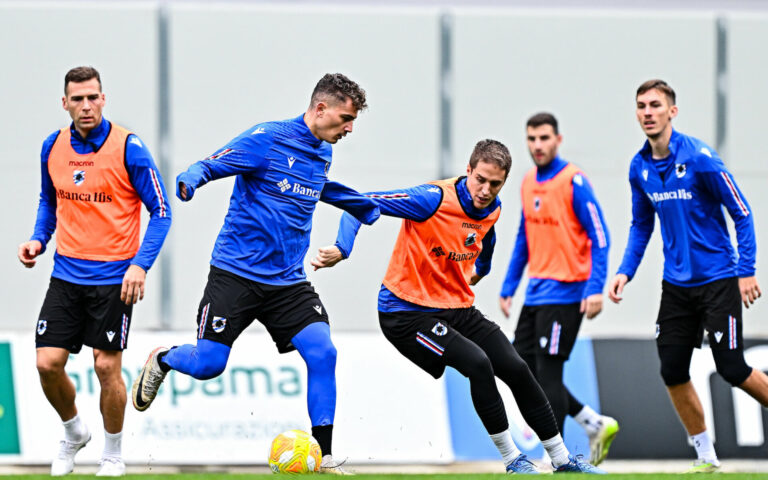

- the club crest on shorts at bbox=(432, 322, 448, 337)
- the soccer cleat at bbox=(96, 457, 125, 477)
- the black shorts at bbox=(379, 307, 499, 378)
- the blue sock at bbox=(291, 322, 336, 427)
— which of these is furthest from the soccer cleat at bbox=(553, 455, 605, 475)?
the soccer cleat at bbox=(96, 457, 125, 477)

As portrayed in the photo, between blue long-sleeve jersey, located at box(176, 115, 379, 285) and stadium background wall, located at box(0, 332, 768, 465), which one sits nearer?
blue long-sleeve jersey, located at box(176, 115, 379, 285)

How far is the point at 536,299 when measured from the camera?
8.34 metres

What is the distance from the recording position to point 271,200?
6.60 m

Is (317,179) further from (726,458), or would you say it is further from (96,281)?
(726,458)

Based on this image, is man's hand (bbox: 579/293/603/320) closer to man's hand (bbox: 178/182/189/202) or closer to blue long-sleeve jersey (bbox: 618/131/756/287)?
blue long-sleeve jersey (bbox: 618/131/756/287)

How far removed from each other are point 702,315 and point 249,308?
109 inches

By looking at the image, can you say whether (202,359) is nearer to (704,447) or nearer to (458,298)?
(458,298)

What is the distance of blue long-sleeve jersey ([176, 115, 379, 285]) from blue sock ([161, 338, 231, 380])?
1.39 feet

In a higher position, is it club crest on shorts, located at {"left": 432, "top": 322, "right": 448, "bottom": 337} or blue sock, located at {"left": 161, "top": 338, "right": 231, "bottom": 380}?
club crest on shorts, located at {"left": 432, "top": 322, "right": 448, "bottom": 337}

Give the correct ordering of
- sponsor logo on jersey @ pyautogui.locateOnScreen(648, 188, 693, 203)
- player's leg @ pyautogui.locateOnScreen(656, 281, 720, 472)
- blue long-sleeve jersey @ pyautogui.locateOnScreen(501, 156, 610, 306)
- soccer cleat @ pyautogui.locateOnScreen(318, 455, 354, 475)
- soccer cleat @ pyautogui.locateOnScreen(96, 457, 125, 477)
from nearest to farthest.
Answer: soccer cleat @ pyautogui.locateOnScreen(318, 455, 354, 475) < soccer cleat @ pyautogui.locateOnScreen(96, 457, 125, 477) < sponsor logo on jersey @ pyautogui.locateOnScreen(648, 188, 693, 203) < player's leg @ pyautogui.locateOnScreen(656, 281, 720, 472) < blue long-sleeve jersey @ pyautogui.locateOnScreen(501, 156, 610, 306)

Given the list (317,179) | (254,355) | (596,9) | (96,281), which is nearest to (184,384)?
(254,355)

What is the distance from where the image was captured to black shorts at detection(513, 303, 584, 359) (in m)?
8.17

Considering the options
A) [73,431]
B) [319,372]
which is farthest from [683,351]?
[73,431]

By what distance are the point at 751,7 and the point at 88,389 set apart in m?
9.10
